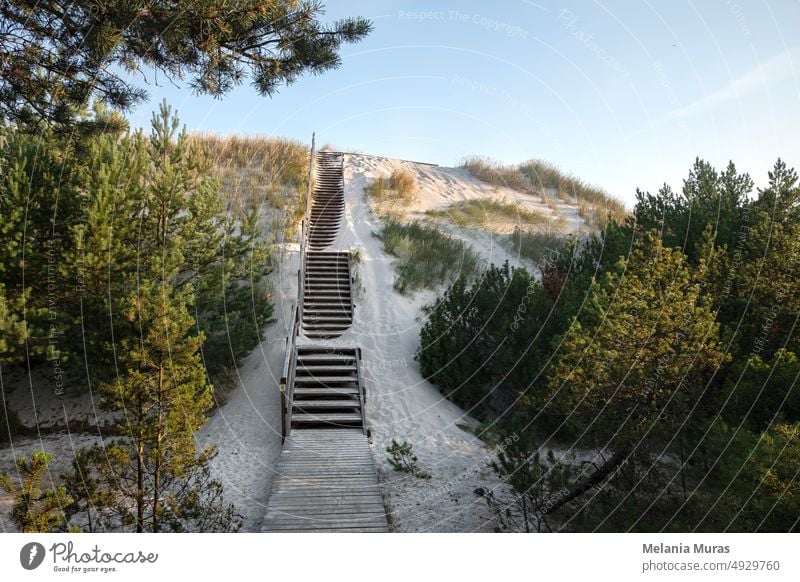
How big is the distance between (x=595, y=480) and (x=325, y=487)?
3864 mm

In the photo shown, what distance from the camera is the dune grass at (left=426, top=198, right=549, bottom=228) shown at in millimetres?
20734

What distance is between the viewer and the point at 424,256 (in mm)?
16047

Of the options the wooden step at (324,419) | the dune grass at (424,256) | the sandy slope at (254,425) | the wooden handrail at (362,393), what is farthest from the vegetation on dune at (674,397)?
the dune grass at (424,256)

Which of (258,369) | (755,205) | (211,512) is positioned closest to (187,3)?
(211,512)

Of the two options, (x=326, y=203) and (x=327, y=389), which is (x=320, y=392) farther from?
(x=326, y=203)

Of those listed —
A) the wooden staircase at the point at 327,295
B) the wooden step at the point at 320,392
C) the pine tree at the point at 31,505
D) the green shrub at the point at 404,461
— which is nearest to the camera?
the pine tree at the point at 31,505

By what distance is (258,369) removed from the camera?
37.6 feet

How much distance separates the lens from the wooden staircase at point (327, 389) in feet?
30.0

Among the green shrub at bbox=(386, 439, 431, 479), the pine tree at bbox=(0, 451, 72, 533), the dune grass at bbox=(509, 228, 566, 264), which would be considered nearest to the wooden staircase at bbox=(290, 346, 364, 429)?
the green shrub at bbox=(386, 439, 431, 479)

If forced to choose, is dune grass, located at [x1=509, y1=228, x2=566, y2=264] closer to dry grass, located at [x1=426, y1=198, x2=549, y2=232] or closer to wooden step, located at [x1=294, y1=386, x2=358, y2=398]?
dry grass, located at [x1=426, y1=198, x2=549, y2=232]

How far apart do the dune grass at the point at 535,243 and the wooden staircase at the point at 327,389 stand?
9.73 metres

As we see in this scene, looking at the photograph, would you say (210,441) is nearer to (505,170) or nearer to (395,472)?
(395,472)

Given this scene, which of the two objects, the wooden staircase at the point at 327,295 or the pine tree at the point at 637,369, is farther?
the wooden staircase at the point at 327,295

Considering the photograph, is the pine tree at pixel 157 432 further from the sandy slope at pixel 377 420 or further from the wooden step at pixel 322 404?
the wooden step at pixel 322 404
